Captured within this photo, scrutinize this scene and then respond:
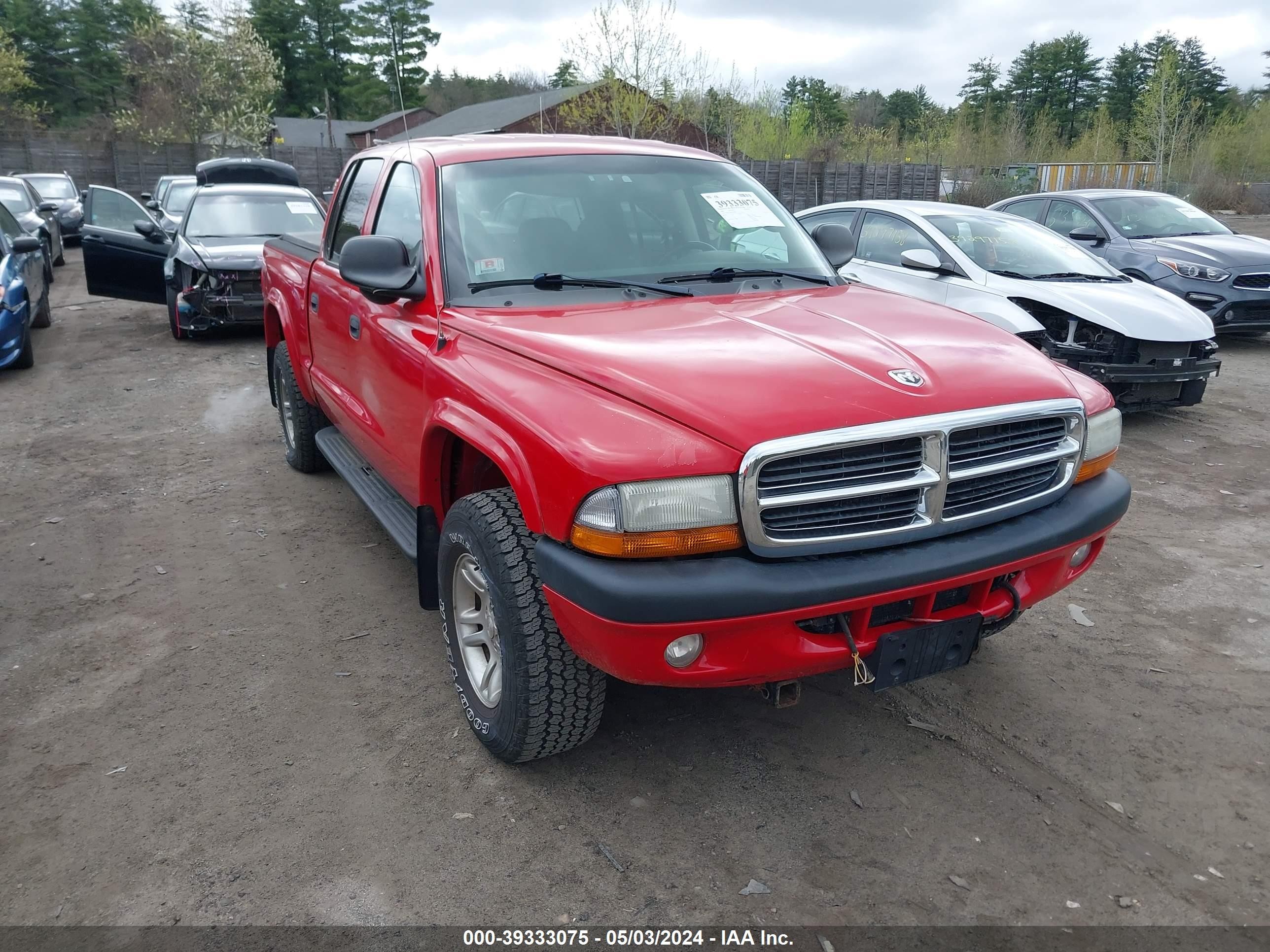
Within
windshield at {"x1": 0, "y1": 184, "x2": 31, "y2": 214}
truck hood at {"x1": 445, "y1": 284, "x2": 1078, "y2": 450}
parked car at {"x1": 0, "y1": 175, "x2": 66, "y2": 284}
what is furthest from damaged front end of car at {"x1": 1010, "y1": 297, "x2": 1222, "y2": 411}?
windshield at {"x1": 0, "y1": 184, "x2": 31, "y2": 214}

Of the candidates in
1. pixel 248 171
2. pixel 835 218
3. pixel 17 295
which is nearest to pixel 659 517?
pixel 835 218

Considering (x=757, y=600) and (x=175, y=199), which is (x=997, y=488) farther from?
(x=175, y=199)

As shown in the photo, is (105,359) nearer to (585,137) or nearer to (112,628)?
(112,628)

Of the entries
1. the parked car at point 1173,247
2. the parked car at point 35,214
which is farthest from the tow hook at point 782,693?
the parked car at point 35,214

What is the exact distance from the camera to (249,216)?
10.8m

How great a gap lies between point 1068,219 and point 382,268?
31.2ft

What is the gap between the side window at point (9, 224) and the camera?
34.1ft

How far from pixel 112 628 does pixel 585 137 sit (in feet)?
9.71

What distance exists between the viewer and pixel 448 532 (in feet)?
9.80

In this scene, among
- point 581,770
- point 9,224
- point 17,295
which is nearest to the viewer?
point 581,770

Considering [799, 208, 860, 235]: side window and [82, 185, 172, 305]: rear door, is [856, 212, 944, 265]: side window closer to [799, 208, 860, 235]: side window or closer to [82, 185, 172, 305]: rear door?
[799, 208, 860, 235]: side window

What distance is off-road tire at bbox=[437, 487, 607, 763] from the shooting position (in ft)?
8.68

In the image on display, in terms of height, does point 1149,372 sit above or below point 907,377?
below

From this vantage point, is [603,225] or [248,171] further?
[248,171]
